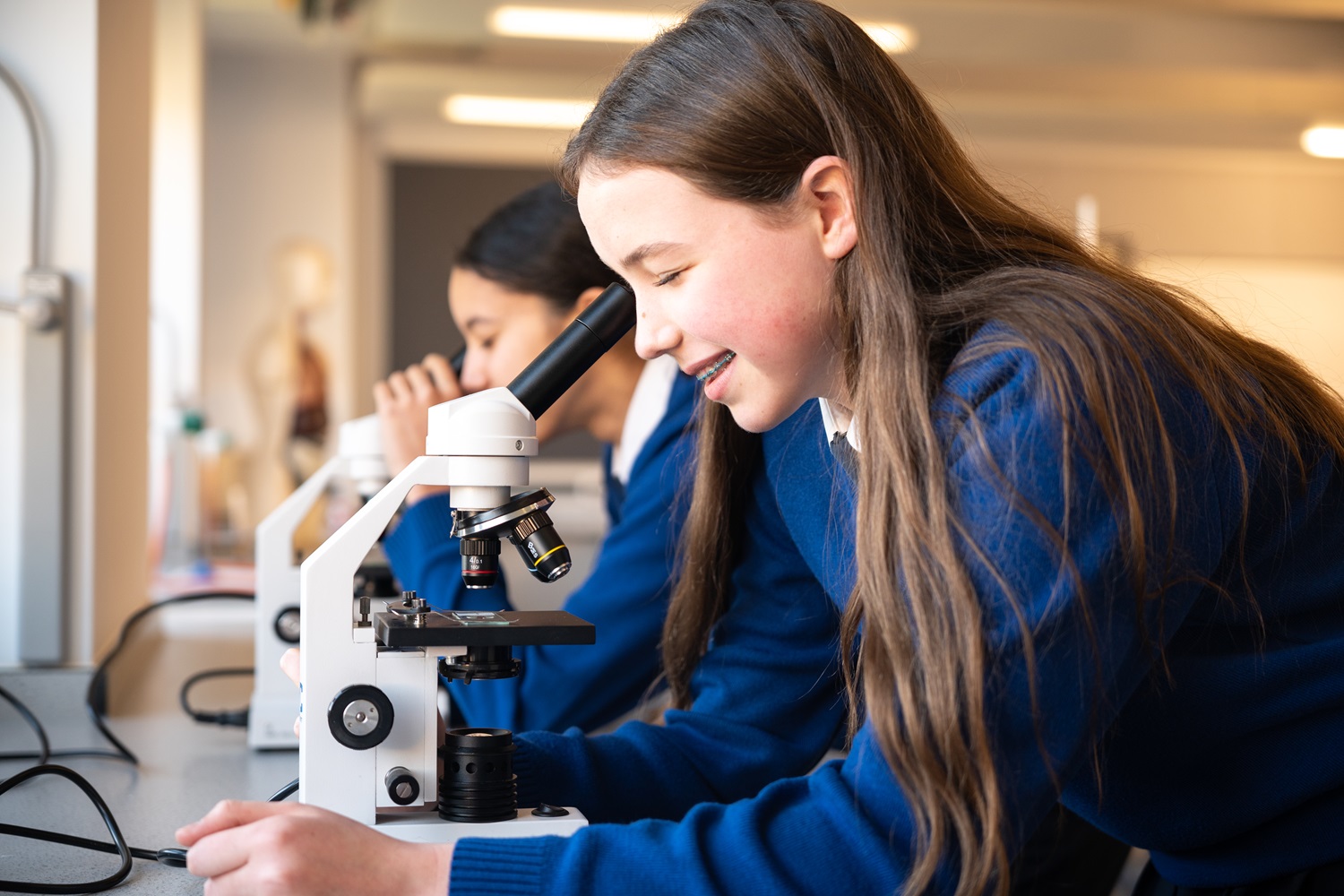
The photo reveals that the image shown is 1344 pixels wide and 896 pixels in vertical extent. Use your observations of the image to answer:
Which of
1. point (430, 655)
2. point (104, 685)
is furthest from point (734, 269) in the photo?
point (104, 685)

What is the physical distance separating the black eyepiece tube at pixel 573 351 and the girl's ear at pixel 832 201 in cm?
18

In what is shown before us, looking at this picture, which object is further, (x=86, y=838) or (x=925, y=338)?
(x=86, y=838)

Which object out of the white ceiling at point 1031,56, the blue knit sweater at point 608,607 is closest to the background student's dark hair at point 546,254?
the blue knit sweater at point 608,607

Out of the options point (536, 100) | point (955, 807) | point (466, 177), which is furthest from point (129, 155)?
point (466, 177)

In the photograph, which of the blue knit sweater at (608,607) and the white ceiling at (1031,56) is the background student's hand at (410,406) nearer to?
the blue knit sweater at (608,607)

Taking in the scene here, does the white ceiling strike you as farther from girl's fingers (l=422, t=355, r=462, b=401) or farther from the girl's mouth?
the girl's mouth

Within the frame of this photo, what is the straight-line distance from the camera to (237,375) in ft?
16.9

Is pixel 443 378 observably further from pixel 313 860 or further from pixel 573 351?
pixel 313 860

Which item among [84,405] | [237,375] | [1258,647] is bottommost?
[1258,647]

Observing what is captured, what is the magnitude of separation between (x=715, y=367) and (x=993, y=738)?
1.16ft

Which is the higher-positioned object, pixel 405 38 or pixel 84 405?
pixel 405 38

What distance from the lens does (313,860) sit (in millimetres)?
720

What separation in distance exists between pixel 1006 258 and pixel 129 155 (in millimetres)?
1428

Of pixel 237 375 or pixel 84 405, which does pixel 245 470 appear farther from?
pixel 84 405
